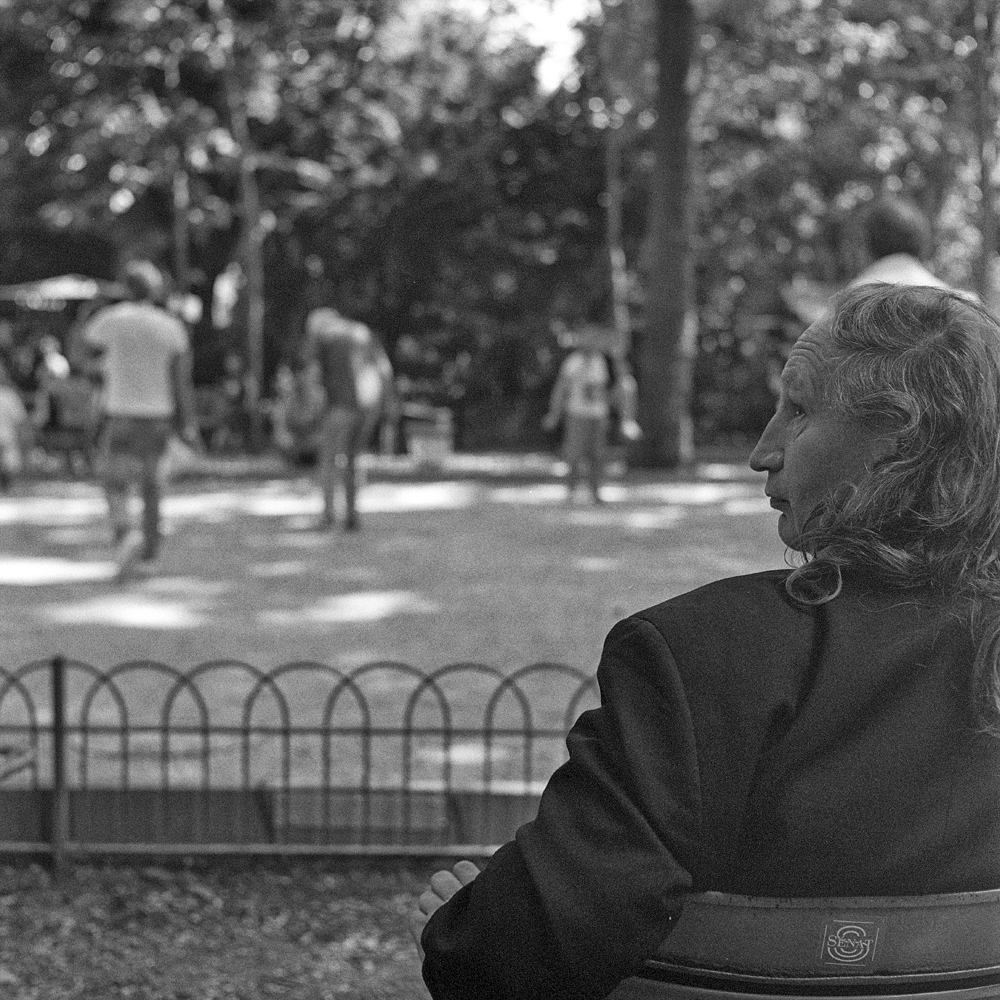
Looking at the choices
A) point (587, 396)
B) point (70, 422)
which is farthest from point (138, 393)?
point (70, 422)

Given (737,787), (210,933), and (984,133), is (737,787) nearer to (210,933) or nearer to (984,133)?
(210,933)

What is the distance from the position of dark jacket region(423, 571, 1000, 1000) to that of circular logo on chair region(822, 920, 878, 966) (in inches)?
1.6

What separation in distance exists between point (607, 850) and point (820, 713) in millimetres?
259

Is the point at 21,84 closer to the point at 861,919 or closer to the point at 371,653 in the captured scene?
the point at 371,653

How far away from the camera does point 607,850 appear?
170cm

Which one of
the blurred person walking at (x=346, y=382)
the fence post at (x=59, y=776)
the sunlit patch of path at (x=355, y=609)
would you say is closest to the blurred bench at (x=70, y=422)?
the blurred person walking at (x=346, y=382)

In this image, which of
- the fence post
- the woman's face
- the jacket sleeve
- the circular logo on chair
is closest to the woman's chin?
the woman's face

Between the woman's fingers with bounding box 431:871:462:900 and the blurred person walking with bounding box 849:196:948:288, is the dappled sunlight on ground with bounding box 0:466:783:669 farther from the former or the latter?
the woman's fingers with bounding box 431:871:462:900

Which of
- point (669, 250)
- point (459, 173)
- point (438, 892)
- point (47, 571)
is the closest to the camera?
point (438, 892)

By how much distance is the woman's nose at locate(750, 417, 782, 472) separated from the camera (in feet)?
6.64

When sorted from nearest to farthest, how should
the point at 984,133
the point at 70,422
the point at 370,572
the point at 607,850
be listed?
the point at 607,850
the point at 370,572
the point at 984,133
the point at 70,422

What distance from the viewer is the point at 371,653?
8.53 m

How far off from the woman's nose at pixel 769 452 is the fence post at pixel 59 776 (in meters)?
3.44

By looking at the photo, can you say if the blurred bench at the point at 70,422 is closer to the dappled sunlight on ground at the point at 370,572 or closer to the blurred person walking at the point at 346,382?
the dappled sunlight on ground at the point at 370,572
